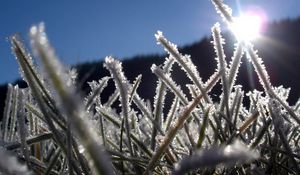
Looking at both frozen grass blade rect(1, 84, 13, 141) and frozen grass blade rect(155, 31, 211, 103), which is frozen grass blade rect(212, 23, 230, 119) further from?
frozen grass blade rect(1, 84, 13, 141)

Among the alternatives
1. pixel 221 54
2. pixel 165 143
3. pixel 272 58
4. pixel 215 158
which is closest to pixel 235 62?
pixel 221 54

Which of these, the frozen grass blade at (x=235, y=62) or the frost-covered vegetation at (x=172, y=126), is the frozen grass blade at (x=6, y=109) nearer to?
the frost-covered vegetation at (x=172, y=126)

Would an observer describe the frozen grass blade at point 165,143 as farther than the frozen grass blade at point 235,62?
No

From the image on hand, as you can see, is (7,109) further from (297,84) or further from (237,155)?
(297,84)

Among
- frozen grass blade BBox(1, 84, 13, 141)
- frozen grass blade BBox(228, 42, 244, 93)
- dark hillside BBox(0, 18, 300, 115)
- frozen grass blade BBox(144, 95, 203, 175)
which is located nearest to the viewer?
frozen grass blade BBox(144, 95, 203, 175)

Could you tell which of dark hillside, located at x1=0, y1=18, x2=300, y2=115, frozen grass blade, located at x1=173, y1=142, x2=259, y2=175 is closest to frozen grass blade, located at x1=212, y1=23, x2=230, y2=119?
frozen grass blade, located at x1=173, y1=142, x2=259, y2=175

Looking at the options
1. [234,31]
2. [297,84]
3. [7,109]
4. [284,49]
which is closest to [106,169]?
[234,31]

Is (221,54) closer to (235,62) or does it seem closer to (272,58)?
(235,62)

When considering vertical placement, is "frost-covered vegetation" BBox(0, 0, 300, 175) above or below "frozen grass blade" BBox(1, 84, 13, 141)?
below

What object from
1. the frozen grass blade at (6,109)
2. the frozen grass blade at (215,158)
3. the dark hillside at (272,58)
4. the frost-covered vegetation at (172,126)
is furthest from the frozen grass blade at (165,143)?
the dark hillside at (272,58)

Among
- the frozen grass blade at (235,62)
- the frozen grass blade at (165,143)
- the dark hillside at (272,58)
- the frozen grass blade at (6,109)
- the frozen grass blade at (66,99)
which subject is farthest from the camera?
the dark hillside at (272,58)

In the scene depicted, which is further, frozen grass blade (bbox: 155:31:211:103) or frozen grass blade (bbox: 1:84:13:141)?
frozen grass blade (bbox: 1:84:13:141)
